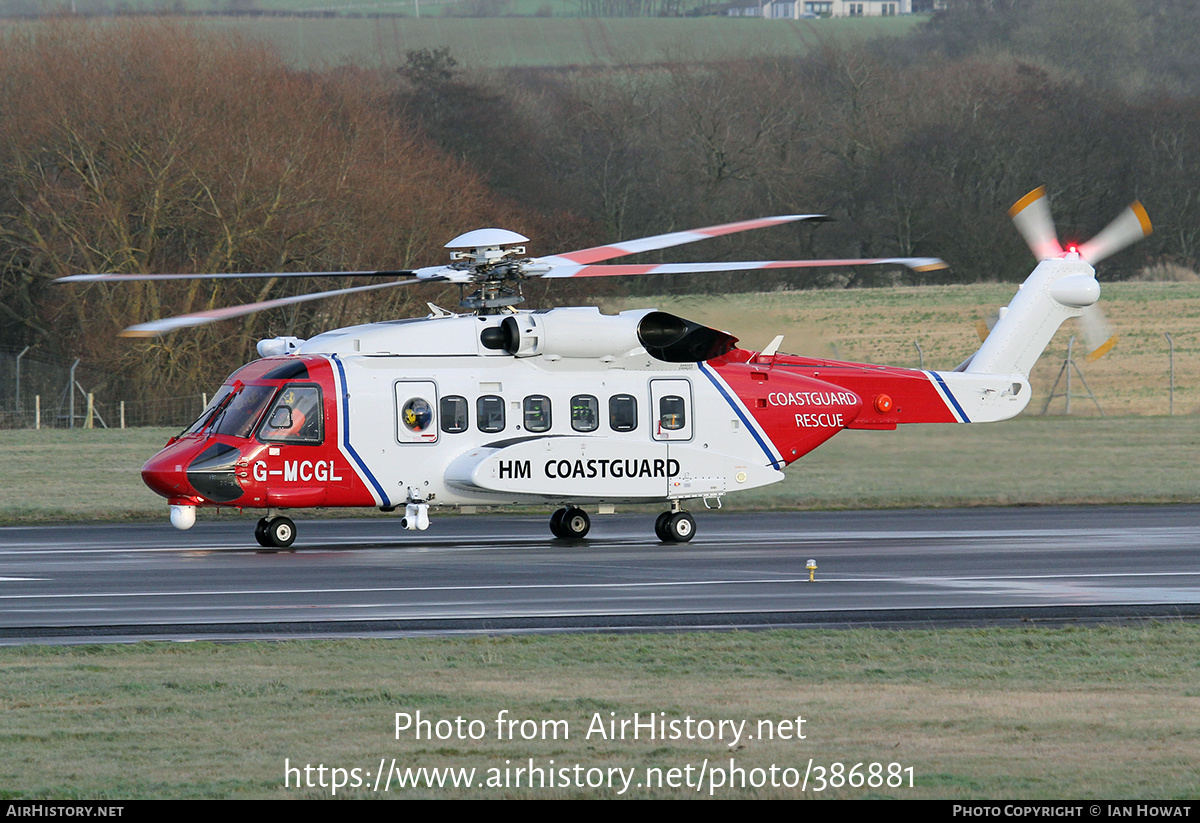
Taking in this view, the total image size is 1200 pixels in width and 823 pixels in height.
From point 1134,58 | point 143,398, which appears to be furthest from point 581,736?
point 1134,58

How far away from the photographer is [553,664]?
1066cm

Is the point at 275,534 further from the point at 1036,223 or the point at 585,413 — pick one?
the point at 1036,223

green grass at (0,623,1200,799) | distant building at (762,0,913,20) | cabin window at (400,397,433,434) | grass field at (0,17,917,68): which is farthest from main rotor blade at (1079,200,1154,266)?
distant building at (762,0,913,20)

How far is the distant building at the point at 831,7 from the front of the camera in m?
143

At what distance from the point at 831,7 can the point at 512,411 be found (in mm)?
142050

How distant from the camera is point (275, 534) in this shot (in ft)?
65.0

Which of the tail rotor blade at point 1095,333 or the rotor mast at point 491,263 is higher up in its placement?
the rotor mast at point 491,263

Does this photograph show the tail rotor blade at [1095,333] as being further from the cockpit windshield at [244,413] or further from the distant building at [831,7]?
the distant building at [831,7]

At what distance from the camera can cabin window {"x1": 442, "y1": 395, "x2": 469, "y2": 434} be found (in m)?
20.1

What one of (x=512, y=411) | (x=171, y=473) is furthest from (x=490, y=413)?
(x=171, y=473)

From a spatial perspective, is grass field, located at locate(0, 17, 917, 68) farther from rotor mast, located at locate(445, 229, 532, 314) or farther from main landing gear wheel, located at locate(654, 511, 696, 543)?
main landing gear wheel, located at locate(654, 511, 696, 543)

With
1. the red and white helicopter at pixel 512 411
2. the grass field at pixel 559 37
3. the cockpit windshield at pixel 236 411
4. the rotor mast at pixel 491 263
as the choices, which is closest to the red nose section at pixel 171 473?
the red and white helicopter at pixel 512 411

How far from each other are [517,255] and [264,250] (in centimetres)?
2514

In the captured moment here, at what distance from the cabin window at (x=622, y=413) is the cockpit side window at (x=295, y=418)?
12.5 ft
